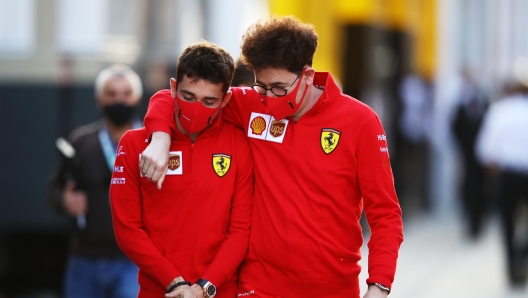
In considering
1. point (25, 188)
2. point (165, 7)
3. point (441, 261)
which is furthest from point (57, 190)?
point (441, 261)

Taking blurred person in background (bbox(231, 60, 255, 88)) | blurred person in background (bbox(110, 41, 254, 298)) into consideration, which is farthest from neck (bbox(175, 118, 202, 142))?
blurred person in background (bbox(231, 60, 255, 88))

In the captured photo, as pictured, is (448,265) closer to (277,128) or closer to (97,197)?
(97,197)

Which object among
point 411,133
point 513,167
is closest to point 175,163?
point 513,167

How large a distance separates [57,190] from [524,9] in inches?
792

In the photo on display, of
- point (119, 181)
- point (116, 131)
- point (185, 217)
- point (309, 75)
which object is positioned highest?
point (309, 75)

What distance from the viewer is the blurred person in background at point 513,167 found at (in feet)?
31.4

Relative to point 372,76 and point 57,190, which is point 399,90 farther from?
point 57,190

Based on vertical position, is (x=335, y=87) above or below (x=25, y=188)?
above

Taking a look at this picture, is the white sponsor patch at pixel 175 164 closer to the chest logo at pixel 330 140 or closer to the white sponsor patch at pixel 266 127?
the white sponsor patch at pixel 266 127

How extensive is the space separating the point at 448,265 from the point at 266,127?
7672mm

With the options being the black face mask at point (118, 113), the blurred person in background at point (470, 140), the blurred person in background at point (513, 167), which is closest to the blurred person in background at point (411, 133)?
the blurred person in background at point (470, 140)

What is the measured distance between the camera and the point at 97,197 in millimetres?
5066

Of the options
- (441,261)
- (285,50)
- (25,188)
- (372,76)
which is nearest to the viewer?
(285,50)

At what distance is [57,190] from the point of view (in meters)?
5.32
